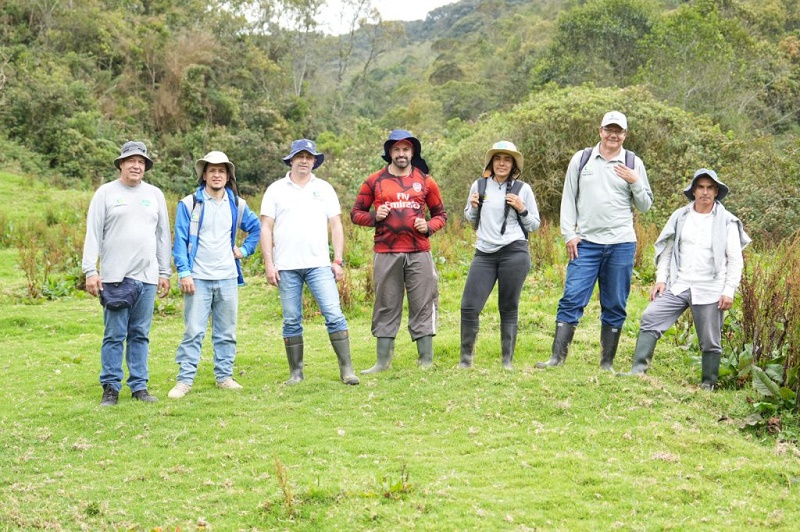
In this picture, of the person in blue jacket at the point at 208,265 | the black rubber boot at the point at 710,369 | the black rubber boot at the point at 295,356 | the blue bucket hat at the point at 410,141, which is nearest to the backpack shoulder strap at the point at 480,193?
the blue bucket hat at the point at 410,141

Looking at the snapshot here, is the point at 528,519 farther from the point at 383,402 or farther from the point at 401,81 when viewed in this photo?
the point at 401,81

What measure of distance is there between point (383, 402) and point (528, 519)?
2.40 meters

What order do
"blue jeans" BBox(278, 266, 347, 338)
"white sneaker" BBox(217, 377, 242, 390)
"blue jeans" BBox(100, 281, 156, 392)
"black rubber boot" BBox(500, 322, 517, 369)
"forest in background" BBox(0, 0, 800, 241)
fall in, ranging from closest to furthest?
"blue jeans" BBox(100, 281, 156, 392) → "blue jeans" BBox(278, 266, 347, 338) → "white sneaker" BBox(217, 377, 242, 390) → "black rubber boot" BBox(500, 322, 517, 369) → "forest in background" BBox(0, 0, 800, 241)

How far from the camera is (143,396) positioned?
6707mm

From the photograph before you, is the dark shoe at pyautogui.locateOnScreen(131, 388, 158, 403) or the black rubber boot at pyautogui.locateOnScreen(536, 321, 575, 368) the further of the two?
the black rubber boot at pyautogui.locateOnScreen(536, 321, 575, 368)

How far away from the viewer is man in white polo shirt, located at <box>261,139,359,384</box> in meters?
6.91

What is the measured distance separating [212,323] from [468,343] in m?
2.26

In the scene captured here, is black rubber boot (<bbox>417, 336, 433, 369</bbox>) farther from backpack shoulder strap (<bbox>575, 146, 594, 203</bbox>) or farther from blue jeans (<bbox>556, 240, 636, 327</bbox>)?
backpack shoulder strap (<bbox>575, 146, 594, 203</bbox>)

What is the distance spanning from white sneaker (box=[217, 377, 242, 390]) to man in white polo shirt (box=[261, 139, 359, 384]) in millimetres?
442

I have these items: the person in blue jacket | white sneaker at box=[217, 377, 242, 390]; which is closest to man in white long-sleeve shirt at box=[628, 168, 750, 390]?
white sneaker at box=[217, 377, 242, 390]

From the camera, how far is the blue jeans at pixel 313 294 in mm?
6957

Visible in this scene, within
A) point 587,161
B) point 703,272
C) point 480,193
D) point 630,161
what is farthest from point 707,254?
point 480,193

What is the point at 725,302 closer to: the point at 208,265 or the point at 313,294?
the point at 313,294

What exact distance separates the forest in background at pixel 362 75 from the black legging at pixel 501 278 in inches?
311
